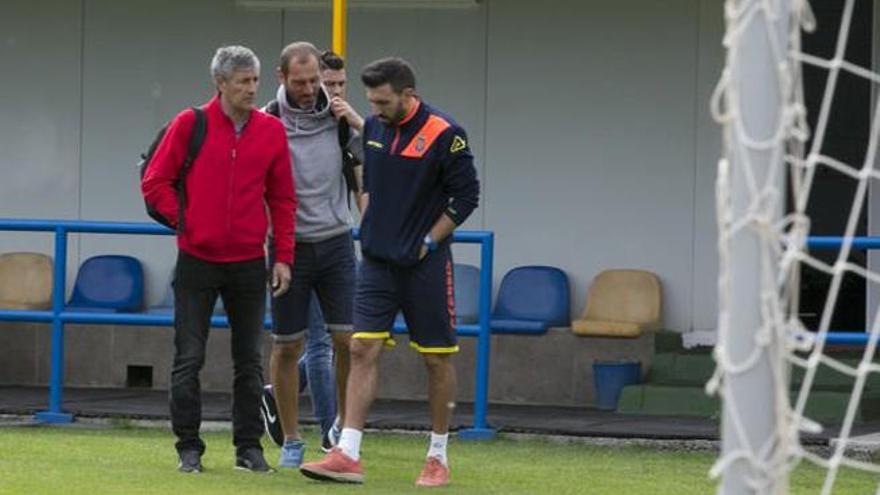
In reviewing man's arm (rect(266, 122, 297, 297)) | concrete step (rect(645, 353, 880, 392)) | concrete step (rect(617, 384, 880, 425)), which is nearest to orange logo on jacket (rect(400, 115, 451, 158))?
man's arm (rect(266, 122, 297, 297))

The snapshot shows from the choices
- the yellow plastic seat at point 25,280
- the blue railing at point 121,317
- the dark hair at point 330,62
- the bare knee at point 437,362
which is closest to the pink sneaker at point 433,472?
the bare knee at point 437,362

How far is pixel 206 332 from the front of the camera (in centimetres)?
916

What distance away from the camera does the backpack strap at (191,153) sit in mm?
8906

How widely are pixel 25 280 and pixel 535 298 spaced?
358 centimetres

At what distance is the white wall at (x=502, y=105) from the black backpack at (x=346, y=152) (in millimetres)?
4413

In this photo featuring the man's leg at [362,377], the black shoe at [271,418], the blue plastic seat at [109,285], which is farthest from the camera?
the blue plastic seat at [109,285]

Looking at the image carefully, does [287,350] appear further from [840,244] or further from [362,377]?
[840,244]

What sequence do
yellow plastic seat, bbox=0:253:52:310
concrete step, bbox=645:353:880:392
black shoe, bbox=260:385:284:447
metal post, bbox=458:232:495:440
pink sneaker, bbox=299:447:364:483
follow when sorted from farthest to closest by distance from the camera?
1. yellow plastic seat, bbox=0:253:52:310
2. concrete step, bbox=645:353:880:392
3. metal post, bbox=458:232:495:440
4. black shoe, bbox=260:385:284:447
5. pink sneaker, bbox=299:447:364:483

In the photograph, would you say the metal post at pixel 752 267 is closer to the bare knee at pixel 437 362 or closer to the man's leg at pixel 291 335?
the bare knee at pixel 437 362

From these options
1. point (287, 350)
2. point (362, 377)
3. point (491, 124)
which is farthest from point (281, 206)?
point (491, 124)

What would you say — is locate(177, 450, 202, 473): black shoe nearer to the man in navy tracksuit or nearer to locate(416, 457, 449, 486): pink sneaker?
the man in navy tracksuit

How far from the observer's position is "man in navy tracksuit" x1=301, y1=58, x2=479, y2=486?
29.0ft

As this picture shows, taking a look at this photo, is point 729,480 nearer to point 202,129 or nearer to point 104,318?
point 202,129

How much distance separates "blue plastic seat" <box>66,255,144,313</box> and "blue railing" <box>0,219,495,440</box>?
2.28m
